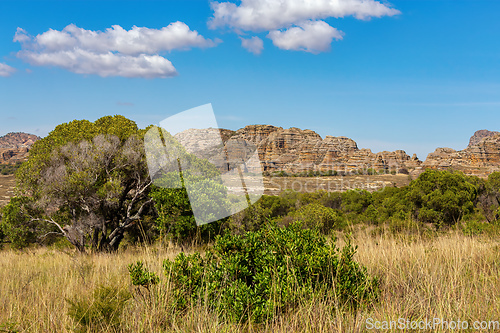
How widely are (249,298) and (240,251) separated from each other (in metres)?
0.62

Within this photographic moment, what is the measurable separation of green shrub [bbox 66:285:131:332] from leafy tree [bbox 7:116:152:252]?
9116 millimetres

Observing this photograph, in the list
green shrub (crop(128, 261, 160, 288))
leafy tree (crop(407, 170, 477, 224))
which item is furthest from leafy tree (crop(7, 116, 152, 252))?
leafy tree (crop(407, 170, 477, 224))

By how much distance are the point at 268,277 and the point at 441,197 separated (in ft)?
59.5

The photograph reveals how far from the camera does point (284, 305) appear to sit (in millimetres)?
3029

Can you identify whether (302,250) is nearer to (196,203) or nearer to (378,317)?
(378,317)

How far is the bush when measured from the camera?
9.91 feet

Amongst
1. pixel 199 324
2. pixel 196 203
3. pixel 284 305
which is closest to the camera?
pixel 199 324

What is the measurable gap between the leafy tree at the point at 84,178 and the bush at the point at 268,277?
935 centimetres

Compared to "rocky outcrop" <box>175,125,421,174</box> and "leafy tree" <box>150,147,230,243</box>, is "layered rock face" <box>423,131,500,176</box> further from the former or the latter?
"leafy tree" <box>150,147,230,243</box>

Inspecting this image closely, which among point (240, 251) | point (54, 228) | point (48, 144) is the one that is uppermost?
point (48, 144)

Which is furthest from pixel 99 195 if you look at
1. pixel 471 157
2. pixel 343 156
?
pixel 343 156

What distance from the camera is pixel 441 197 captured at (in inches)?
712

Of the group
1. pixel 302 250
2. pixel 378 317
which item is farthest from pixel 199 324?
pixel 378 317

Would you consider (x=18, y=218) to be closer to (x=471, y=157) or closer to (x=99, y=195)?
Answer: (x=99, y=195)
